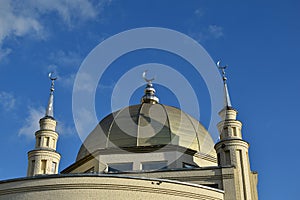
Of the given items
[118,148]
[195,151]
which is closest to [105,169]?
[118,148]

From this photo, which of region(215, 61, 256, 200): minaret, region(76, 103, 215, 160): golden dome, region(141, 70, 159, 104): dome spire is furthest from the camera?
region(141, 70, 159, 104): dome spire

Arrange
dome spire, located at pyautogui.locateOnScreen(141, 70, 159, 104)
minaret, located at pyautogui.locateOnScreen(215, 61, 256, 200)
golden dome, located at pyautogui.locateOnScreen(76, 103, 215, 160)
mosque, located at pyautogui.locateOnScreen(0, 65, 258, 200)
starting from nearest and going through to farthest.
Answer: mosque, located at pyautogui.locateOnScreen(0, 65, 258, 200) → minaret, located at pyautogui.locateOnScreen(215, 61, 256, 200) → golden dome, located at pyautogui.locateOnScreen(76, 103, 215, 160) → dome spire, located at pyautogui.locateOnScreen(141, 70, 159, 104)

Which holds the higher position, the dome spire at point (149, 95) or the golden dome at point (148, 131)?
the dome spire at point (149, 95)

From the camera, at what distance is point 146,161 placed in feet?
100

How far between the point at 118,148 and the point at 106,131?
2.21m

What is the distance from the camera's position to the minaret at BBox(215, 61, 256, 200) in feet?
91.8

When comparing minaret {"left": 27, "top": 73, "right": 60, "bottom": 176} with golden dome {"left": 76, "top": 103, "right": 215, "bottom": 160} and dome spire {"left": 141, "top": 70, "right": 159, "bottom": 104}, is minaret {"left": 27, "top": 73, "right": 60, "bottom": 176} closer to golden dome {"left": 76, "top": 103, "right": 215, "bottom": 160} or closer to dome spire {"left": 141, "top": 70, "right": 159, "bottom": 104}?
golden dome {"left": 76, "top": 103, "right": 215, "bottom": 160}

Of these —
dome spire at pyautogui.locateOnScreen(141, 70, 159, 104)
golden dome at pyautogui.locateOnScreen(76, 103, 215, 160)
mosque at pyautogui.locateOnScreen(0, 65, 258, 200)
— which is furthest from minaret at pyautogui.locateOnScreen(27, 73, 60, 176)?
dome spire at pyautogui.locateOnScreen(141, 70, 159, 104)

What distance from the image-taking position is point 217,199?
1019 inches

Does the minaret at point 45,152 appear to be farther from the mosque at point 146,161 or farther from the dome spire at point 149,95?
the dome spire at point 149,95

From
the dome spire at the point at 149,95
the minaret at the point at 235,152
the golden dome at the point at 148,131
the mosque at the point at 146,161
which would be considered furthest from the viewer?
the dome spire at the point at 149,95

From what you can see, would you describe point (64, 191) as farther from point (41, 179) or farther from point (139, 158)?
point (139, 158)

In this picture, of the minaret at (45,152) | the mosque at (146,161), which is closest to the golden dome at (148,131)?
the mosque at (146,161)

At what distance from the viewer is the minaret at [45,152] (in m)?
32.1
